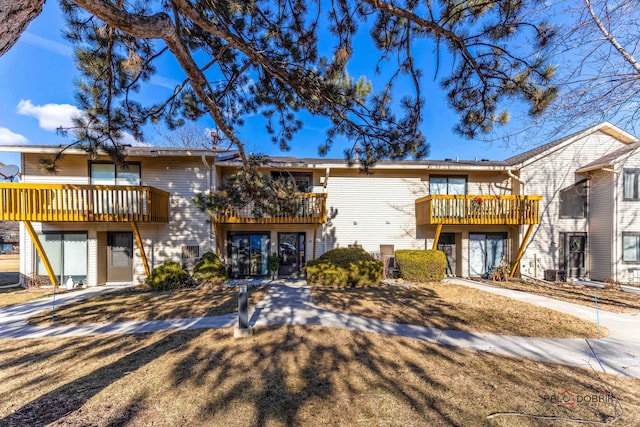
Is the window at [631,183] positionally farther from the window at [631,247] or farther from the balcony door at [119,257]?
the balcony door at [119,257]

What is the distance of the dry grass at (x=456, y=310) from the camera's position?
5.31 meters

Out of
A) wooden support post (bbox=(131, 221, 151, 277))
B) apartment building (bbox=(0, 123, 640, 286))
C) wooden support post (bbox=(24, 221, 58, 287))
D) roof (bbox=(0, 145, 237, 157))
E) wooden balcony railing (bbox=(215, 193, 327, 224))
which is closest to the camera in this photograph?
wooden support post (bbox=(24, 221, 58, 287))

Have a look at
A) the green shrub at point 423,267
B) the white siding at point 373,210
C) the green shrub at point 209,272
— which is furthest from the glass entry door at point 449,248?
the green shrub at point 209,272

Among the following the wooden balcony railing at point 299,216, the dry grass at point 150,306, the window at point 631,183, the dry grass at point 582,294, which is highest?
the window at point 631,183

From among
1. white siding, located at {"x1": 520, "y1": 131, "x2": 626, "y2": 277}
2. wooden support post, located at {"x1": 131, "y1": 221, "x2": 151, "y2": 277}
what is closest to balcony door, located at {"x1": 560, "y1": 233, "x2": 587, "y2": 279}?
white siding, located at {"x1": 520, "y1": 131, "x2": 626, "y2": 277}

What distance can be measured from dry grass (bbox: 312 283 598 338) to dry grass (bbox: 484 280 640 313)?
6.57 feet

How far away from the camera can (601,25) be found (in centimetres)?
456

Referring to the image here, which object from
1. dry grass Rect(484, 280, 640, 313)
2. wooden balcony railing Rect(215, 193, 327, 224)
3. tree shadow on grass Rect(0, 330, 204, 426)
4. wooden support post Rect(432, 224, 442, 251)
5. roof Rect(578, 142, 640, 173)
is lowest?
dry grass Rect(484, 280, 640, 313)

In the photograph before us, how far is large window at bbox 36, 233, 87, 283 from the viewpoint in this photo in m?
9.55

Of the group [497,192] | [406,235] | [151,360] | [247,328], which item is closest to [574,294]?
[497,192]

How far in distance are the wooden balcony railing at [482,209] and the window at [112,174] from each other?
37.4 ft

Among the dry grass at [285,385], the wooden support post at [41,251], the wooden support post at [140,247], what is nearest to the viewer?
the dry grass at [285,385]

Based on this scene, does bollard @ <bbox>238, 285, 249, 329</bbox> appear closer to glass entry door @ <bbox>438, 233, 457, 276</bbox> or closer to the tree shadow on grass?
the tree shadow on grass

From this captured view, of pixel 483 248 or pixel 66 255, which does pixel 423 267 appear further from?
pixel 66 255
